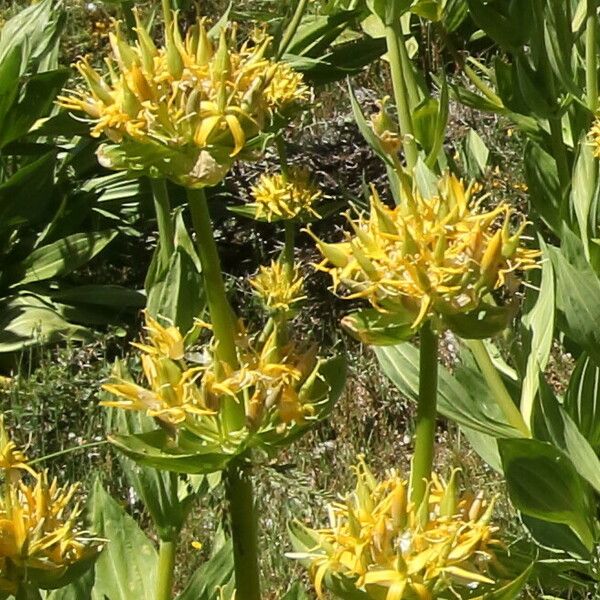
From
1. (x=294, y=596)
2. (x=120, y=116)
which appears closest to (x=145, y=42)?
(x=120, y=116)

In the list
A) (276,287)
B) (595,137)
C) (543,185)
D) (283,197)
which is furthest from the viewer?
(283,197)

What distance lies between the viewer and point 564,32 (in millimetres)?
2727

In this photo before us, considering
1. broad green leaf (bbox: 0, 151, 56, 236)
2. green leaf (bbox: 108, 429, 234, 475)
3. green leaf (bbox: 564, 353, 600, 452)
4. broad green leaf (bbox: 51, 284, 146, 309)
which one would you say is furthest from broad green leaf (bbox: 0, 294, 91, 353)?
green leaf (bbox: 108, 429, 234, 475)

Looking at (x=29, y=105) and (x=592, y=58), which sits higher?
(x=29, y=105)

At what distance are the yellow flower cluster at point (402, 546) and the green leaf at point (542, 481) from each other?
74 cm

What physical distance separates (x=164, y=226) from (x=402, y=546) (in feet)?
3.69

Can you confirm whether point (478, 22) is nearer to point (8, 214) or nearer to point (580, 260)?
point (580, 260)

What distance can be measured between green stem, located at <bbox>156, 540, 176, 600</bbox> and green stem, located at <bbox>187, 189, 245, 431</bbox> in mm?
504

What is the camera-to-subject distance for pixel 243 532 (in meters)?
1.34

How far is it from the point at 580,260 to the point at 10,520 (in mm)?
1531

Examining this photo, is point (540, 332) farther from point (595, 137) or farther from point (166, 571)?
point (166, 571)

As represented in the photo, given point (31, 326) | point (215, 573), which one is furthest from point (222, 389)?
point (31, 326)

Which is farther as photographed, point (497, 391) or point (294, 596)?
point (497, 391)

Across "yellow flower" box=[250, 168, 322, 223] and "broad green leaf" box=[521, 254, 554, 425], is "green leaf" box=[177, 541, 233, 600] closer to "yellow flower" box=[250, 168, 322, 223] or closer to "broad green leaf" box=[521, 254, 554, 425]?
"broad green leaf" box=[521, 254, 554, 425]
